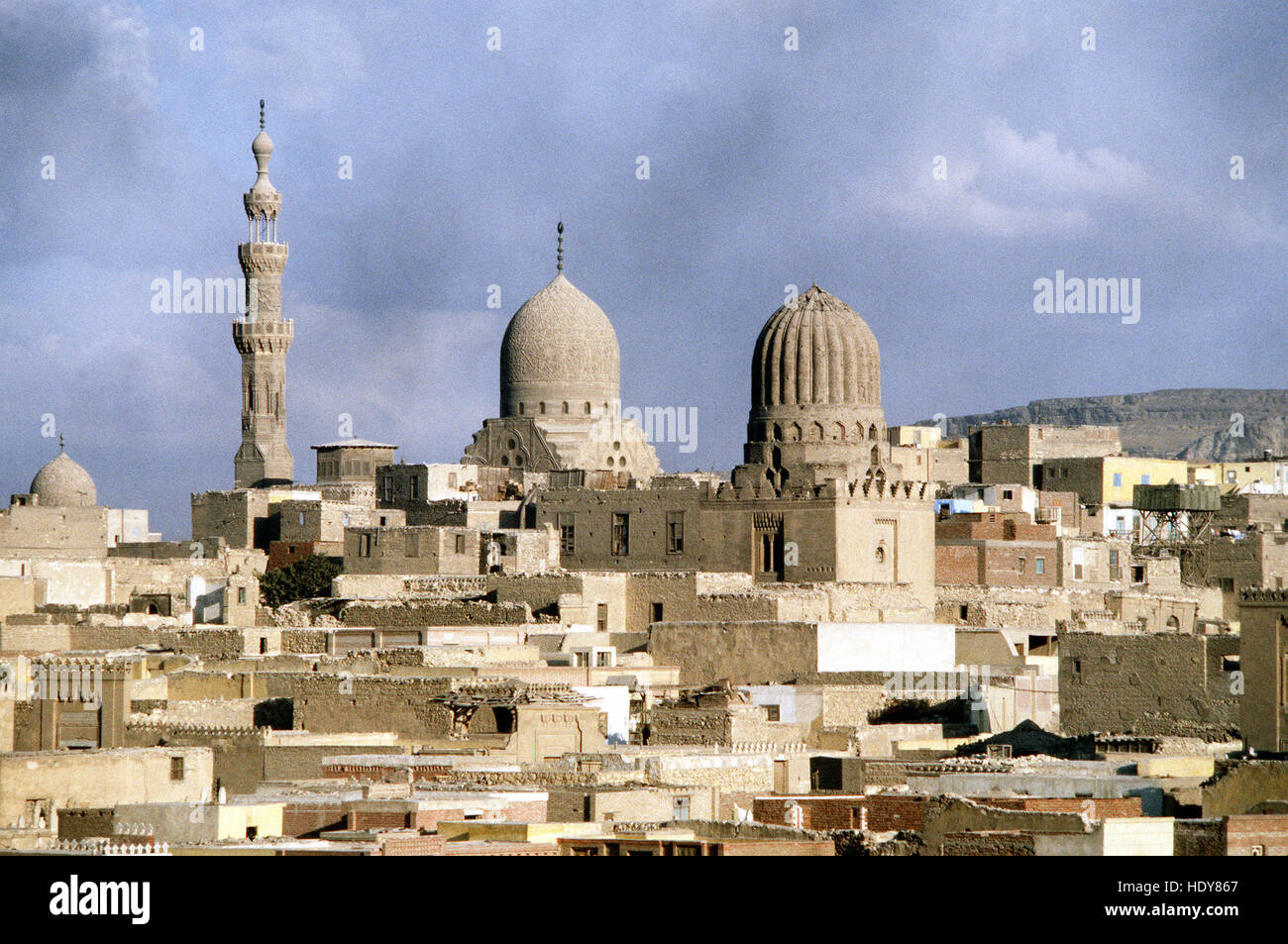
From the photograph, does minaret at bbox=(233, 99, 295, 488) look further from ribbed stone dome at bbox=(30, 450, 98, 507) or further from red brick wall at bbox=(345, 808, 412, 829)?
red brick wall at bbox=(345, 808, 412, 829)

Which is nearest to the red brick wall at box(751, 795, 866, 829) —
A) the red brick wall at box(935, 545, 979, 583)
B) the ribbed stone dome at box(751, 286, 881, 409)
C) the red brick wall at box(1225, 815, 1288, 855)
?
the red brick wall at box(1225, 815, 1288, 855)

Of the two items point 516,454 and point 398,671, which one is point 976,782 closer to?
point 398,671

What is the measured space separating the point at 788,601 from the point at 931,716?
5.99 metres

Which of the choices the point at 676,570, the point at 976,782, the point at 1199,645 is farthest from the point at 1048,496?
the point at 976,782

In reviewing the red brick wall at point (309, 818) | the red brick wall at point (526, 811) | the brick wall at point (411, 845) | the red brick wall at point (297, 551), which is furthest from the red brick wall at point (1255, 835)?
the red brick wall at point (297, 551)

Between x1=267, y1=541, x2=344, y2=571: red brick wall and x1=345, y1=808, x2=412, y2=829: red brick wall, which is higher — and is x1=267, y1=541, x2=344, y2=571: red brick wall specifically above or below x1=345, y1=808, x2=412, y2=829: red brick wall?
above

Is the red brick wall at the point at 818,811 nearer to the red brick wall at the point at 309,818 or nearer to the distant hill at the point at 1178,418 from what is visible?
the red brick wall at the point at 309,818

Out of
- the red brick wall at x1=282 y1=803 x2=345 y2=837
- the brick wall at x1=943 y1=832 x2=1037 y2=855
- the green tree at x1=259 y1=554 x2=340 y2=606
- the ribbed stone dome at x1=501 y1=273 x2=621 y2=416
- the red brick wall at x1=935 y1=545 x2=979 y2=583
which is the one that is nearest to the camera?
the brick wall at x1=943 y1=832 x2=1037 y2=855

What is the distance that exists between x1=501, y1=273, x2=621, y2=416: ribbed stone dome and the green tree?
43.9 ft

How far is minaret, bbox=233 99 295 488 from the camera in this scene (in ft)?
255

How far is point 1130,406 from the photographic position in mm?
174750

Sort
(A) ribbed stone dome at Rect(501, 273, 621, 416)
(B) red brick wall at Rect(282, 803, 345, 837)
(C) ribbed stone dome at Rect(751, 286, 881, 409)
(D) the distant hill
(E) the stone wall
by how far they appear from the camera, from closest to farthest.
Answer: (B) red brick wall at Rect(282, 803, 345, 837)
(E) the stone wall
(C) ribbed stone dome at Rect(751, 286, 881, 409)
(A) ribbed stone dome at Rect(501, 273, 621, 416)
(D) the distant hill

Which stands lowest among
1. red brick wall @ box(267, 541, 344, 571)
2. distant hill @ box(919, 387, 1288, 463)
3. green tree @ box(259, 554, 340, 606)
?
green tree @ box(259, 554, 340, 606)
